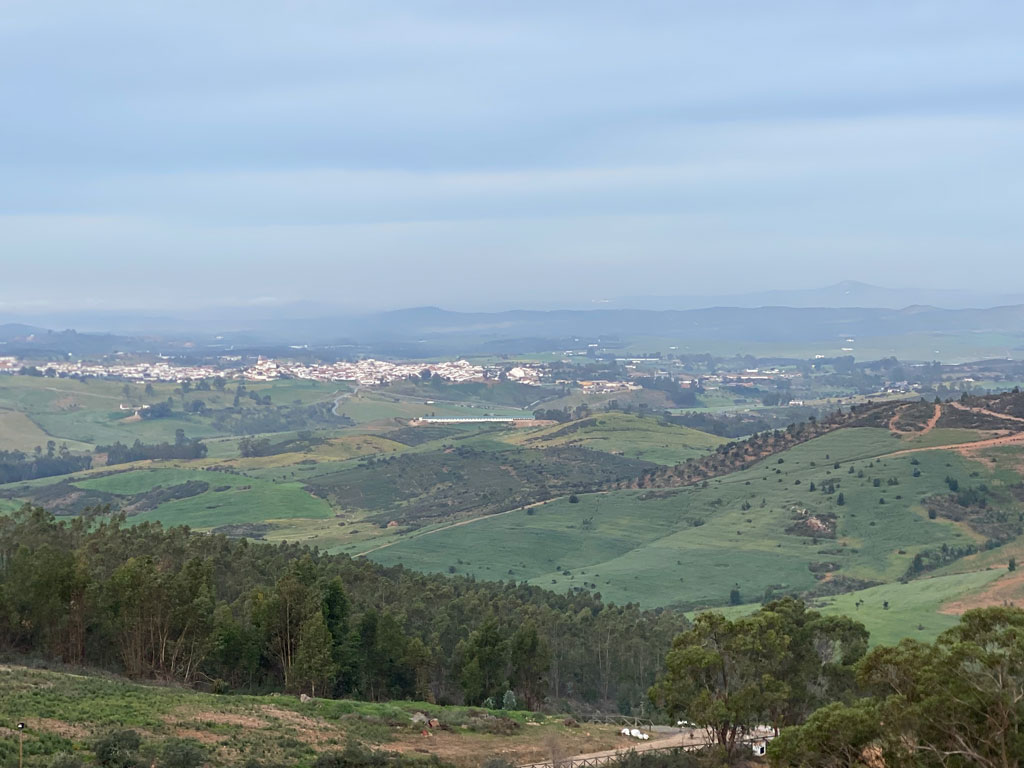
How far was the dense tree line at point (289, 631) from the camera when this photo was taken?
53.1 m

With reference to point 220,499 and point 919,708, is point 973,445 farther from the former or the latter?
point 919,708

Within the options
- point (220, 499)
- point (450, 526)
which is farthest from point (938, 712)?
point (220, 499)

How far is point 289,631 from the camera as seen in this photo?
182 ft

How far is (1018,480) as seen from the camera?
12875 centimetres

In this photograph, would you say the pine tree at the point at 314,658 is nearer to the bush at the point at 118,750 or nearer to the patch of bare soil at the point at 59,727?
the patch of bare soil at the point at 59,727

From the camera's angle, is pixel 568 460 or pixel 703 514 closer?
pixel 703 514

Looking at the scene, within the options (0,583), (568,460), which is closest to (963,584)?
(0,583)

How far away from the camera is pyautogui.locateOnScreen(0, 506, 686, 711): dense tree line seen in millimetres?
53062

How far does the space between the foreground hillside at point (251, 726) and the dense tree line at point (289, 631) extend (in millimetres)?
6919

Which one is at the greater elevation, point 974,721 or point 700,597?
point 974,721

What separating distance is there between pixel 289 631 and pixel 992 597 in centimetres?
5968

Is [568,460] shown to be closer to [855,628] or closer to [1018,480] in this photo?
[1018,480]

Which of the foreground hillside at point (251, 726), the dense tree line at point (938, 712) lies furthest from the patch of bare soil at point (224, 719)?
the dense tree line at point (938, 712)

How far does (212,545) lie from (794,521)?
77812 millimetres
